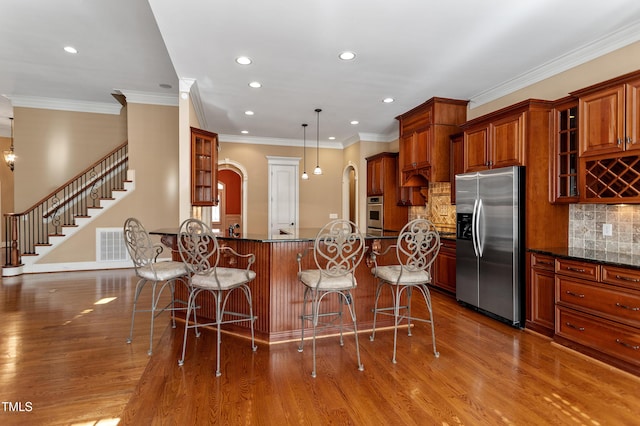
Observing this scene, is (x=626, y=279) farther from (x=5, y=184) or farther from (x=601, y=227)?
(x=5, y=184)

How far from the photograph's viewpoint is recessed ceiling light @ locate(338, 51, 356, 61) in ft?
11.9

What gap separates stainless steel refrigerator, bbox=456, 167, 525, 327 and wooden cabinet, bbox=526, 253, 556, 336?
0.38ft

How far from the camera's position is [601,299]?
2.80m

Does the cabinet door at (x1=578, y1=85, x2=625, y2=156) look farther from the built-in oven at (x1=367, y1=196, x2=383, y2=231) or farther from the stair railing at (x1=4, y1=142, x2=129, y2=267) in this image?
the stair railing at (x1=4, y1=142, x2=129, y2=267)

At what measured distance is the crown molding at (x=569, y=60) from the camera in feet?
10.3

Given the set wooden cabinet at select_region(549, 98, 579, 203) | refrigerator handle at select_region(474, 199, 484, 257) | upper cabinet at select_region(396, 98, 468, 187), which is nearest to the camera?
wooden cabinet at select_region(549, 98, 579, 203)

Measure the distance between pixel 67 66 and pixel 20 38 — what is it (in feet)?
2.87

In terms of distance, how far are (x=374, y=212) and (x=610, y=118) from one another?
4378mm

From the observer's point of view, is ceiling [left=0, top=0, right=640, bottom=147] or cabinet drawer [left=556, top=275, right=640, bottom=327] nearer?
cabinet drawer [left=556, top=275, right=640, bottom=327]

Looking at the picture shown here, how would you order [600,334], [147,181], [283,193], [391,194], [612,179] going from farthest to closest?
[283,193] → [391,194] → [147,181] → [612,179] → [600,334]

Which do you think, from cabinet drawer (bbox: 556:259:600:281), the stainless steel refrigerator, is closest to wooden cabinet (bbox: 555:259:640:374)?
cabinet drawer (bbox: 556:259:600:281)

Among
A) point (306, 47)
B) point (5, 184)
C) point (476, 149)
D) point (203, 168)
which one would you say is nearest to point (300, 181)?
point (203, 168)

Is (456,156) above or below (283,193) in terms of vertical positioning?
above

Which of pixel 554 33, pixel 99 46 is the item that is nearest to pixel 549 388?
pixel 554 33
